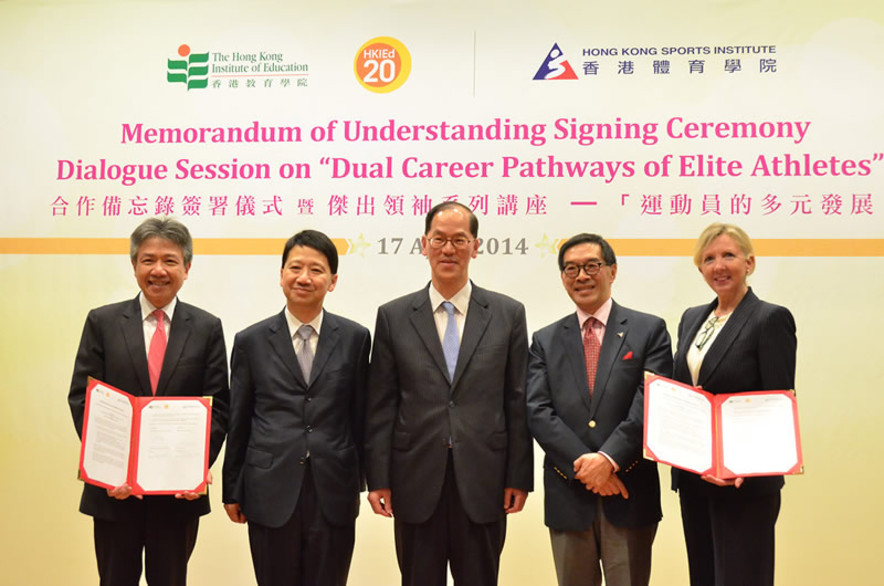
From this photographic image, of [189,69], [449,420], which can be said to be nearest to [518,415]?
[449,420]

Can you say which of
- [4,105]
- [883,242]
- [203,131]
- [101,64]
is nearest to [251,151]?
[203,131]

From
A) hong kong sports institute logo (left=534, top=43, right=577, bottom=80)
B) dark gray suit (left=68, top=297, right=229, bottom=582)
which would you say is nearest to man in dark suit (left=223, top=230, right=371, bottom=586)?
dark gray suit (left=68, top=297, right=229, bottom=582)

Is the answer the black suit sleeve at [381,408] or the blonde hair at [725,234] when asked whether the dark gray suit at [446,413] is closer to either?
the black suit sleeve at [381,408]

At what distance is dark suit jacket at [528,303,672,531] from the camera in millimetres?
2748

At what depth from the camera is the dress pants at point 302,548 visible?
2.75 meters

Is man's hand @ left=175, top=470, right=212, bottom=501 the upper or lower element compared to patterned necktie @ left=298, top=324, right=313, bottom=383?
lower

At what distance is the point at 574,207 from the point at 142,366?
91.9 inches

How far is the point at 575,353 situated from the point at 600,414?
252mm

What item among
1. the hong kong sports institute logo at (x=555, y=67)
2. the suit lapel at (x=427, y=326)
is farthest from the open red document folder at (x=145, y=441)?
the hong kong sports institute logo at (x=555, y=67)

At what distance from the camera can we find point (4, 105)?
437cm

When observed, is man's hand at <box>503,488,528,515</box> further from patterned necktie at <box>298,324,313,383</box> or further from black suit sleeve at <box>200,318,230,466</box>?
black suit sleeve at <box>200,318,230,466</box>

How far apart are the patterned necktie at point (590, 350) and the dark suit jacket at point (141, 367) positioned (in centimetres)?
142

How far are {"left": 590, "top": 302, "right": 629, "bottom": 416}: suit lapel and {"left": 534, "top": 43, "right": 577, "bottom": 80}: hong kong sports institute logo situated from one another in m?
1.69

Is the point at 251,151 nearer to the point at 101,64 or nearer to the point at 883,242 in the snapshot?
the point at 101,64
